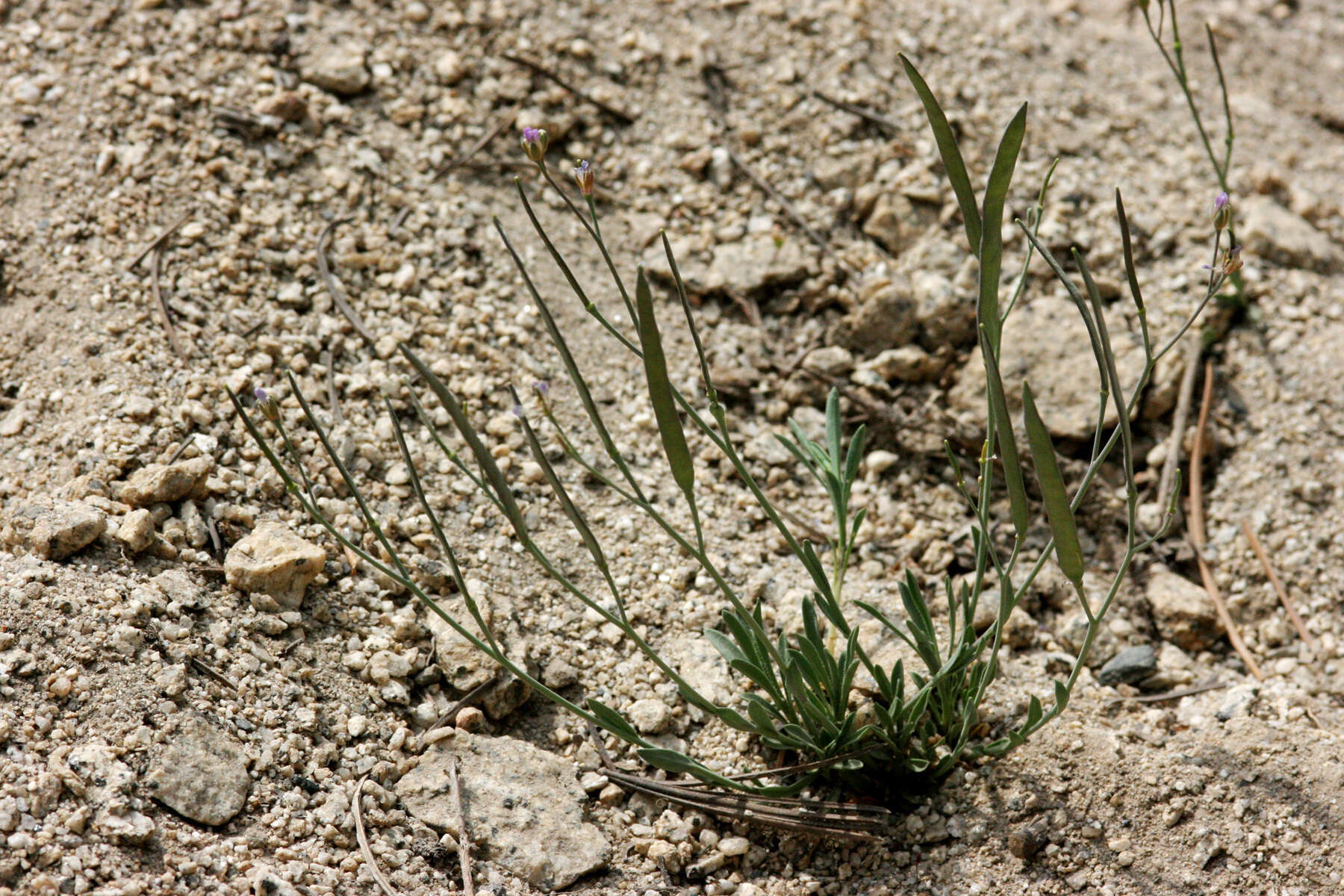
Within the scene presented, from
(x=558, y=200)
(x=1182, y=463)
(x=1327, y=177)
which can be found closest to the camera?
(x=1182, y=463)

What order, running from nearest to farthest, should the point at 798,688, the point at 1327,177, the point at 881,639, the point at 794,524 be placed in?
1. the point at 798,688
2. the point at 881,639
3. the point at 794,524
4. the point at 1327,177

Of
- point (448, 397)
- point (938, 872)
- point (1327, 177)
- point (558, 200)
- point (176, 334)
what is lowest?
point (938, 872)

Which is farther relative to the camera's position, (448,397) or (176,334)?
(176,334)

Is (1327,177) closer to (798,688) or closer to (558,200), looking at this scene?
(558,200)

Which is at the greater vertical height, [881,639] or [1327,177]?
[1327,177]

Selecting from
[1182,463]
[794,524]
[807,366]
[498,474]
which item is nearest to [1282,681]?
[1182,463]

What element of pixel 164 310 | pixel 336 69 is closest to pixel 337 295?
pixel 164 310

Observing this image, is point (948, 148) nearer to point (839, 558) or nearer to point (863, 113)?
point (839, 558)
